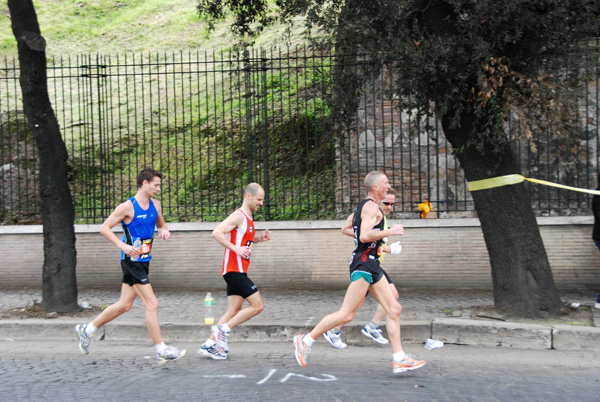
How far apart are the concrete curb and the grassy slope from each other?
43.6ft

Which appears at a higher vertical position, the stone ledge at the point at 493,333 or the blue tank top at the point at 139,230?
the blue tank top at the point at 139,230

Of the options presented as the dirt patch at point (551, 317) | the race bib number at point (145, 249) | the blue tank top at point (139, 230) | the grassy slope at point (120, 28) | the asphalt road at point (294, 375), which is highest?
the grassy slope at point (120, 28)

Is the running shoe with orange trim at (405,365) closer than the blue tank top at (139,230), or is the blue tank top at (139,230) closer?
the running shoe with orange trim at (405,365)

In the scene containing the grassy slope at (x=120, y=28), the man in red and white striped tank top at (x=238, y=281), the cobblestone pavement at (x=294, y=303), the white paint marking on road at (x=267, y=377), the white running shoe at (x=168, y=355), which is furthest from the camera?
the grassy slope at (x=120, y=28)

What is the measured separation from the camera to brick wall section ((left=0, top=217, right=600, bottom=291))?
349 inches

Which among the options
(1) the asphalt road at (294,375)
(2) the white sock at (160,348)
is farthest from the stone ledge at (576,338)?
(2) the white sock at (160,348)

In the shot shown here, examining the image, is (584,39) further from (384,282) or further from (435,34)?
(384,282)

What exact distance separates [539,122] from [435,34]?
1578 millimetres

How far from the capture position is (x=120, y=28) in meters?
23.7

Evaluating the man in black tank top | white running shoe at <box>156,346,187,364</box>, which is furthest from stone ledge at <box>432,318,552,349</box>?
white running shoe at <box>156,346,187,364</box>

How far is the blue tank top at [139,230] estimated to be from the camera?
5.79 meters

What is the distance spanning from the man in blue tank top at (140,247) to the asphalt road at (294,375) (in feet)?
1.29

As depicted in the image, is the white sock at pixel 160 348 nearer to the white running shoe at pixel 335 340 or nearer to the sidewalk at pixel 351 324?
the sidewalk at pixel 351 324

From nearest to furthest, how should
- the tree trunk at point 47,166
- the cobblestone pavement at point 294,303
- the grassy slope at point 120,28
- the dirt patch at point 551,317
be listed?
1. the dirt patch at point 551,317
2. the cobblestone pavement at point 294,303
3. the tree trunk at point 47,166
4. the grassy slope at point 120,28
